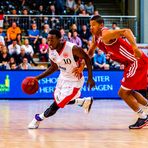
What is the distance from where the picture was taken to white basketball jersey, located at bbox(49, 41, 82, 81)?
8.63 metres

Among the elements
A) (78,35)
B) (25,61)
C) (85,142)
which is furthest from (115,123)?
(78,35)

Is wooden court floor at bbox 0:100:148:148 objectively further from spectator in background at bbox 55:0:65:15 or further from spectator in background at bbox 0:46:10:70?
spectator in background at bbox 55:0:65:15

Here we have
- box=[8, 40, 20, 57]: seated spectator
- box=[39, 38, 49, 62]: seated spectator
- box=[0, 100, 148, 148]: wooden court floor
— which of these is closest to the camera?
box=[0, 100, 148, 148]: wooden court floor

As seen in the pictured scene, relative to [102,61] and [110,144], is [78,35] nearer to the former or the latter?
[102,61]

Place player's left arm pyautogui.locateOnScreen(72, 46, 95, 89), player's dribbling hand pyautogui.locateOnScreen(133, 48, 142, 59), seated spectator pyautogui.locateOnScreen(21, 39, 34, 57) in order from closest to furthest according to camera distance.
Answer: player's dribbling hand pyautogui.locateOnScreen(133, 48, 142, 59) < player's left arm pyautogui.locateOnScreen(72, 46, 95, 89) < seated spectator pyautogui.locateOnScreen(21, 39, 34, 57)

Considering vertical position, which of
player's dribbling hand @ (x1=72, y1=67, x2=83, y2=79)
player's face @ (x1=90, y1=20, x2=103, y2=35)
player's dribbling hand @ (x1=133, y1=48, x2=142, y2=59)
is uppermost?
player's face @ (x1=90, y1=20, x2=103, y2=35)

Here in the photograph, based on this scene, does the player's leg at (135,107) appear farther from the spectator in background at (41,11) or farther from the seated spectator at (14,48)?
the spectator in background at (41,11)

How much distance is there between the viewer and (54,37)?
848cm

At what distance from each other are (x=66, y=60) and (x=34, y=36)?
1048 centimetres

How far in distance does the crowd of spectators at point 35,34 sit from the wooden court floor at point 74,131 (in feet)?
17.0

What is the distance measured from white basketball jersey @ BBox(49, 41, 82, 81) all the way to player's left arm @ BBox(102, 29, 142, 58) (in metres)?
0.60

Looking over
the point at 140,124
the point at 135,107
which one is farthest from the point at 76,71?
the point at 140,124

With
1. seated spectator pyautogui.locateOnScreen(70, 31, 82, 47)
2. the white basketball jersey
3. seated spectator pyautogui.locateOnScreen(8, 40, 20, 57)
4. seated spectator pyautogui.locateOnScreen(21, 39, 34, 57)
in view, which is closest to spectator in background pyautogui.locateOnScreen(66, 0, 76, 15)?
seated spectator pyautogui.locateOnScreen(70, 31, 82, 47)

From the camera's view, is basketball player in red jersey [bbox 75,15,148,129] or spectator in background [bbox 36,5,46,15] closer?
basketball player in red jersey [bbox 75,15,148,129]
